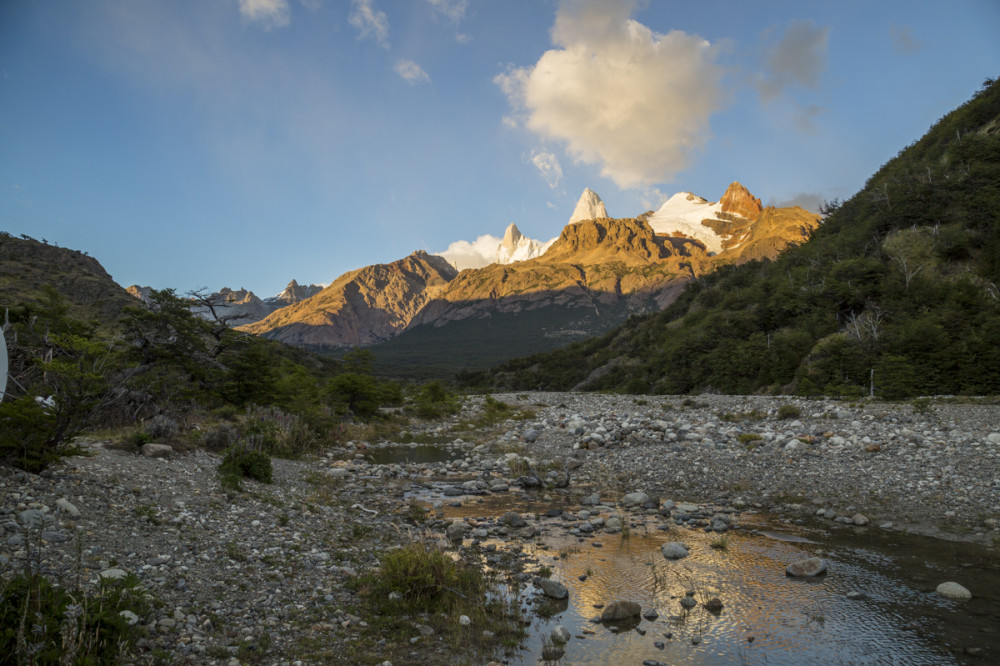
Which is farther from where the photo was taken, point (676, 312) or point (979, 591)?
point (676, 312)

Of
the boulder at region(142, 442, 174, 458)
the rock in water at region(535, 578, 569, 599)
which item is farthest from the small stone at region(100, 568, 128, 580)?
the boulder at region(142, 442, 174, 458)

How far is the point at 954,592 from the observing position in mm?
7266

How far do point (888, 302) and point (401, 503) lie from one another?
33424mm

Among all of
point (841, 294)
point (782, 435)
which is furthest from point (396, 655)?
point (841, 294)

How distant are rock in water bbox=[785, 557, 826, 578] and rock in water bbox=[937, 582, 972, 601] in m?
1.53

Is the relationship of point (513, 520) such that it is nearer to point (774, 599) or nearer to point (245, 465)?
point (774, 599)

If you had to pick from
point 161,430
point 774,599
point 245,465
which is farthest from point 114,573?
point 161,430

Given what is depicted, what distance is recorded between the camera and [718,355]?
4162 centimetres

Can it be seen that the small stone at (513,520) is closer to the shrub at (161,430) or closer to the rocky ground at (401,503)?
the rocky ground at (401,503)

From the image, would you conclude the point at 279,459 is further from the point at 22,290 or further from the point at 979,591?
the point at 22,290

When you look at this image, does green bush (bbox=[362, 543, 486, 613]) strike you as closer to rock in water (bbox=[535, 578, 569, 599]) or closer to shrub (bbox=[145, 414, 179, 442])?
rock in water (bbox=[535, 578, 569, 599])

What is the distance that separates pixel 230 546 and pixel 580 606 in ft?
18.5

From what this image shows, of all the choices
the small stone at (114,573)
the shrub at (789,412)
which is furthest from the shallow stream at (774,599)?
the shrub at (789,412)

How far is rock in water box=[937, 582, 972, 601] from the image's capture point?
7.18 meters
